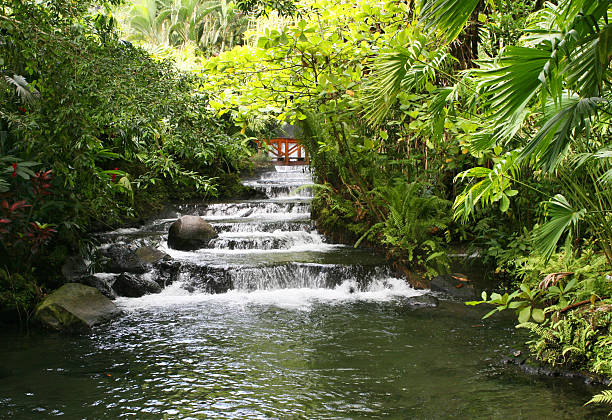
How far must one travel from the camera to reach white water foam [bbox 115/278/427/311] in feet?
24.4

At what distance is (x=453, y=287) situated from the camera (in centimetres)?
762

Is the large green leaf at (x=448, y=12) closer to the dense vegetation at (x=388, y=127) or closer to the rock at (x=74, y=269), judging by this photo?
the dense vegetation at (x=388, y=127)

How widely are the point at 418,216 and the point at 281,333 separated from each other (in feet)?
11.1

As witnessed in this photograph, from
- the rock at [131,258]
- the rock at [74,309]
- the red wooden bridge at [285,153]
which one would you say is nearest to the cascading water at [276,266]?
the rock at [131,258]

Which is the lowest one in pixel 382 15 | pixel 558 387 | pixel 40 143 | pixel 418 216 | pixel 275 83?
pixel 558 387

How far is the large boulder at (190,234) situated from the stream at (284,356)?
3.49 feet

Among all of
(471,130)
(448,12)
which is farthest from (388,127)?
(448,12)

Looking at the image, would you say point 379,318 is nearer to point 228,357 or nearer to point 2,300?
point 228,357

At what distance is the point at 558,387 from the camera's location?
4.36 m

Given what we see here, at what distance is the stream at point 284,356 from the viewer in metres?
4.19

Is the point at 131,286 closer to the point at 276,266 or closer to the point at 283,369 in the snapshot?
the point at 276,266

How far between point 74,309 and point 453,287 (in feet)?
16.3

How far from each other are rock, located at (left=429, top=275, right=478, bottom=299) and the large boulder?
432 centimetres

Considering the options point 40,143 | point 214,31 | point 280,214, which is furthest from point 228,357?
point 214,31
